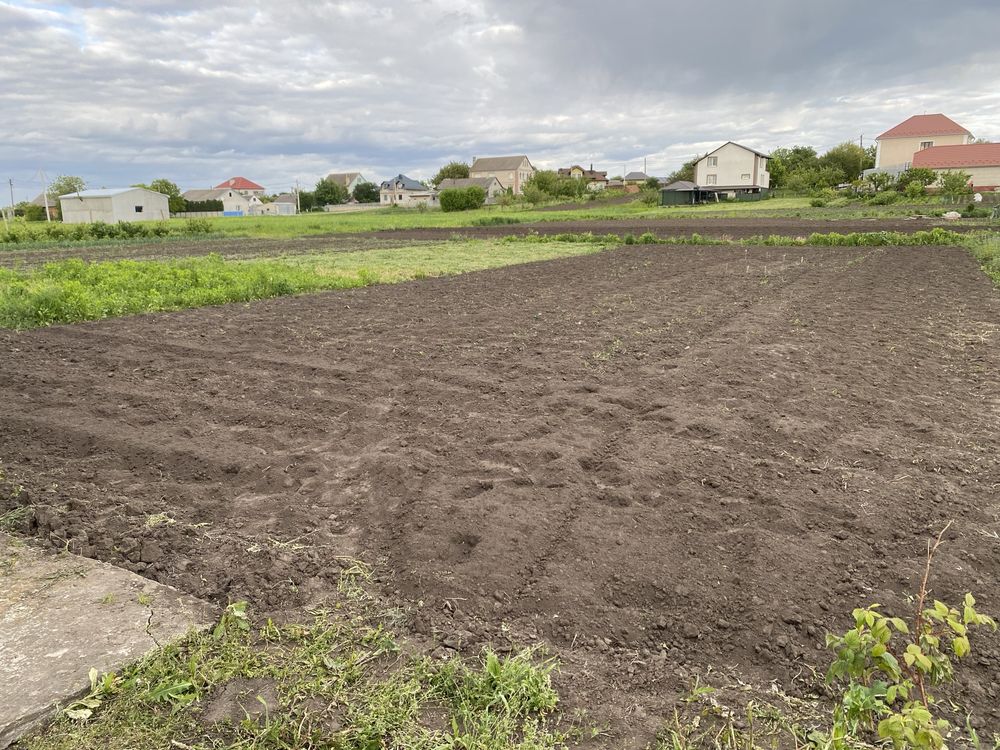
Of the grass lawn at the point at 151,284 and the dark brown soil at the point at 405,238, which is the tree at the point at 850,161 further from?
the grass lawn at the point at 151,284

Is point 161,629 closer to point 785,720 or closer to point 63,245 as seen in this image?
point 785,720

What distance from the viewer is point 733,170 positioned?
77.9 meters

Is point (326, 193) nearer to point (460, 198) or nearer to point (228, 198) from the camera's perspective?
point (228, 198)

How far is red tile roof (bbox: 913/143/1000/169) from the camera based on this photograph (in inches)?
2357

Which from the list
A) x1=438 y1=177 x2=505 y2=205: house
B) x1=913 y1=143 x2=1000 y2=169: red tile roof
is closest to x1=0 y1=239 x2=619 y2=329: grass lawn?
x1=913 y1=143 x2=1000 y2=169: red tile roof

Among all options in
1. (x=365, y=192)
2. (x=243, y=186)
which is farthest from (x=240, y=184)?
(x=365, y=192)

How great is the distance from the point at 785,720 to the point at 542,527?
164 cm

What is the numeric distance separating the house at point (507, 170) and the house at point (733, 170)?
45376mm

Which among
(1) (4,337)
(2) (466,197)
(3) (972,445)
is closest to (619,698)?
(3) (972,445)

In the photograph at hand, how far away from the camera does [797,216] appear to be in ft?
131

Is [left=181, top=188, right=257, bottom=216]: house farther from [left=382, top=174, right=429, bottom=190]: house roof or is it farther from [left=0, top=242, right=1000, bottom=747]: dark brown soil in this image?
[left=0, top=242, right=1000, bottom=747]: dark brown soil

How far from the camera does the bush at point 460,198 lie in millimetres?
69000

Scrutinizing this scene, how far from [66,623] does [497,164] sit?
414 ft

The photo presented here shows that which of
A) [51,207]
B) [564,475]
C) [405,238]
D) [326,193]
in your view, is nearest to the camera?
[564,475]
